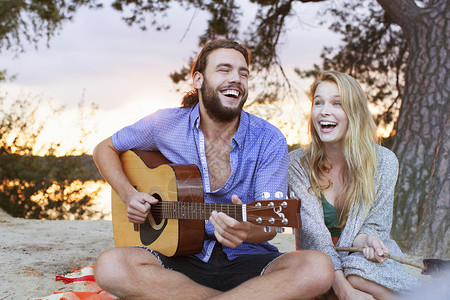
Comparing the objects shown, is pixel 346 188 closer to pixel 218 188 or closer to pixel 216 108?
pixel 218 188

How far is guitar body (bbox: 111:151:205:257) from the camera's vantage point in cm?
264

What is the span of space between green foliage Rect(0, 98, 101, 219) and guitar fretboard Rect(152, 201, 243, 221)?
16.8ft

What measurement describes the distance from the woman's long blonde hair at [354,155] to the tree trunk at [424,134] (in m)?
2.19

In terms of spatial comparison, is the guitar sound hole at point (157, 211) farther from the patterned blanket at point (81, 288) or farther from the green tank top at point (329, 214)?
the green tank top at point (329, 214)

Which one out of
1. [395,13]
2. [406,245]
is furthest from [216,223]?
[395,13]

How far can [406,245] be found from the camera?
5.08m

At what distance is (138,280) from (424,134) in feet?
12.7

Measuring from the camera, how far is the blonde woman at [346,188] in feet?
8.80

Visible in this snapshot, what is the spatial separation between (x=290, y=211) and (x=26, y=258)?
293 centimetres

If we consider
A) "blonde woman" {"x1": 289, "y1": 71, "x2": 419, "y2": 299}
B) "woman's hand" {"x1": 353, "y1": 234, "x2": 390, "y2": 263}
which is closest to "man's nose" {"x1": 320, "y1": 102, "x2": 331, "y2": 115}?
"blonde woman" {"x1": 289, "y1": 71, "x2": 419, "y2": 299}

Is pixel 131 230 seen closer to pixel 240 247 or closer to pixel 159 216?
pixel 159 216

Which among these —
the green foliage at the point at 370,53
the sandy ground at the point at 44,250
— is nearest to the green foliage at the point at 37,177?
the sandy ground at the point at 44,250

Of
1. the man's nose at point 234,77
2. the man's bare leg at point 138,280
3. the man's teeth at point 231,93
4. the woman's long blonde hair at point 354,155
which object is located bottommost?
the man's bare leg at point 138,280

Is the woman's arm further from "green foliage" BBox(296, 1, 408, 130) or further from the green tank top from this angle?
"green foliage" BBox(296, 1, 408, 130)
